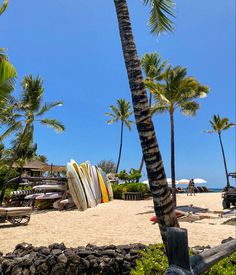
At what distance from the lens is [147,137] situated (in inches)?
142

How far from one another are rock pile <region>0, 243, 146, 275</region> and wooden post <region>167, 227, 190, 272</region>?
2.66m

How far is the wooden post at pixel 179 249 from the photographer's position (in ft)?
7.78

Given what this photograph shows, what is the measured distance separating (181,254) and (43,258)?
3392 mm

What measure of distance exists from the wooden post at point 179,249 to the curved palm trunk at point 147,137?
40.9 inches

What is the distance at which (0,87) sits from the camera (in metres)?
7.84

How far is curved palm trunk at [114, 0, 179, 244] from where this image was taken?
11.4ft

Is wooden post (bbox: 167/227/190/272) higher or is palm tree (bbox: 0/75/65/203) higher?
palm tree (bbox: 0/75/65/203)

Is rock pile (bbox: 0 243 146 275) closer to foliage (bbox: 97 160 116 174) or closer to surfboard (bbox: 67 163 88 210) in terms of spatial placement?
surfboard (bbox: 67 163 88 210)

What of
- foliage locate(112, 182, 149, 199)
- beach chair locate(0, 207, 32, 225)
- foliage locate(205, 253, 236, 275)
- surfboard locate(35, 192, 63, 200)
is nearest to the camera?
foliage locate(205, 253, 236, 275)

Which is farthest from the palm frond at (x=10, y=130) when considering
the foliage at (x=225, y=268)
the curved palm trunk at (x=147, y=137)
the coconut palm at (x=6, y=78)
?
the foliage at (x=225, y=268)

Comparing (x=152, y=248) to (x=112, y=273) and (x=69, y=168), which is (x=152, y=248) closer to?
(x=112, y=273)

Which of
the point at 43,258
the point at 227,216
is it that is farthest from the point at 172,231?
the point at 227,216

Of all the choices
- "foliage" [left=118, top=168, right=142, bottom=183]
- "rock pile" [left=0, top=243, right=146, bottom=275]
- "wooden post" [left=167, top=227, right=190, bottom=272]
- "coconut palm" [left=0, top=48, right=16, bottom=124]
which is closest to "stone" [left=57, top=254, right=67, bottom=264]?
"rock pile" [left=0, top=243, right=146, bottom=275]

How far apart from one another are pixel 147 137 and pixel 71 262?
277cm
